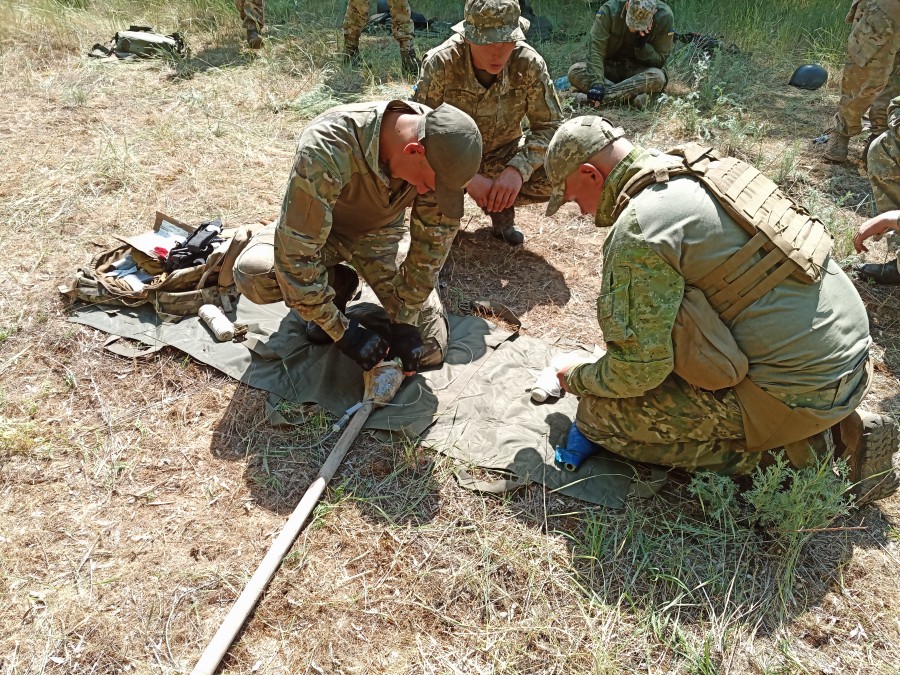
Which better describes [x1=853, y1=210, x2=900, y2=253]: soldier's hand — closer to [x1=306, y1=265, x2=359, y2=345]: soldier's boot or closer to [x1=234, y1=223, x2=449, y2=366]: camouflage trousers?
[x1=234, y1=223, x2=449, y2=366]: camouflage trousers

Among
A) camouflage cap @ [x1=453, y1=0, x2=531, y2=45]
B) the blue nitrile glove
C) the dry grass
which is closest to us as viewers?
the dry grass

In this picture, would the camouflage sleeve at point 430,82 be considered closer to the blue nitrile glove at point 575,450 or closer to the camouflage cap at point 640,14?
the blue nitrile glove at point 575,450

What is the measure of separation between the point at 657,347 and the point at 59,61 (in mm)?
9255

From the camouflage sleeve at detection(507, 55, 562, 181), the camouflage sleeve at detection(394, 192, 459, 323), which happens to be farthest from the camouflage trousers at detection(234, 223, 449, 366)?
the camouflage sleeve at detection(507, 55, 562, 181)

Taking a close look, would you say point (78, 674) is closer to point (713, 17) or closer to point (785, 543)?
point (785, 543)

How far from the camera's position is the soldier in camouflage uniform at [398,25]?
27.9ft

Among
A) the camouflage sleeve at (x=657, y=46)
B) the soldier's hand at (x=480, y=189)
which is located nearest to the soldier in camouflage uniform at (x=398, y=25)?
the camouflage sleeve at (x=657, y=46)

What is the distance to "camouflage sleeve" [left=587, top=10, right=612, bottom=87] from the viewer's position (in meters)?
7.80

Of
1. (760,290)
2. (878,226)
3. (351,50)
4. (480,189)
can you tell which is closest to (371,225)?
(480,189)

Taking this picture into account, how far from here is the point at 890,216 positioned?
3.49m

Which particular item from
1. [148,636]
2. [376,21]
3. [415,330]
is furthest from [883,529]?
[376,21]

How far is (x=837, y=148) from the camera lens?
6.44 m

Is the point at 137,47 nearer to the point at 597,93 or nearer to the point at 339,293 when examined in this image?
the point at 597,93

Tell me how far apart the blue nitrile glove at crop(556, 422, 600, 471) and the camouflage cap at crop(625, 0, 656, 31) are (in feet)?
19.8
